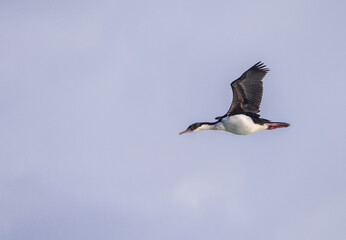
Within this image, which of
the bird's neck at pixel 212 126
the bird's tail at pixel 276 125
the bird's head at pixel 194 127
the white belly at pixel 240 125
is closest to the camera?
the white belly at pixel 240 125

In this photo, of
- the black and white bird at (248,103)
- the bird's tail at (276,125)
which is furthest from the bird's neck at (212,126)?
the bird's tail at (276,125)

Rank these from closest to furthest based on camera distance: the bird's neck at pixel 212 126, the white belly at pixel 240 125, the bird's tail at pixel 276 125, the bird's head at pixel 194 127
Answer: the white belly at pixel 240 125, the bird's neck at pixel 212 126, the bird's tail at pixel 276 125, the bird's head at pixel 194 127

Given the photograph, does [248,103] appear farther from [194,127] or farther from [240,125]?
[194,127]

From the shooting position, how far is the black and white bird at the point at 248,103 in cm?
2483

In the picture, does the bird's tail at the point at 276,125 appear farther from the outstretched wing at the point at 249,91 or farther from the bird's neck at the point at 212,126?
the bird's neck at the point at 212,126

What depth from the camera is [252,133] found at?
81.8 feet

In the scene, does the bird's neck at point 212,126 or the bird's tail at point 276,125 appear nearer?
the bird's neck at point 212,126

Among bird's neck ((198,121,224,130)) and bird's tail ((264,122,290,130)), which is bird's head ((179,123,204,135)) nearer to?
bird's neck ((198,121,224,130))

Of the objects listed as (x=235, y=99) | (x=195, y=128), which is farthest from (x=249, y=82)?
(x=195, y=128)

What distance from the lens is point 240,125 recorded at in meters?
24.5

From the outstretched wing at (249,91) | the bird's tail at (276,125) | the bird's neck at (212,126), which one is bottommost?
the bird's tail at (276,125)

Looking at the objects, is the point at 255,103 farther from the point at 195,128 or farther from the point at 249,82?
the point at 195,128

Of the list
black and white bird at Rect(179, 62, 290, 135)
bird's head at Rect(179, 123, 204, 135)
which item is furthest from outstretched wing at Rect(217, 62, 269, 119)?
bird's head at Rect(179, 123, 204, 135)

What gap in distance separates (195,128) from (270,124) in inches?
117
